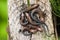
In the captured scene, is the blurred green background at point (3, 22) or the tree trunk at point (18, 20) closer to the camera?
the tree trunk at point (18, 20)

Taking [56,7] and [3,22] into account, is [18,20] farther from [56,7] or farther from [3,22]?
[56,7]

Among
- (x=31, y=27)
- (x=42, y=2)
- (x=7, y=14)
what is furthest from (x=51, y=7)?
(x=7, y=14)

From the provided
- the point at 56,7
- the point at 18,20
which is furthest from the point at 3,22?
Answer: the point at 56,7

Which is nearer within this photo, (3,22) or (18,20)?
(18,20)

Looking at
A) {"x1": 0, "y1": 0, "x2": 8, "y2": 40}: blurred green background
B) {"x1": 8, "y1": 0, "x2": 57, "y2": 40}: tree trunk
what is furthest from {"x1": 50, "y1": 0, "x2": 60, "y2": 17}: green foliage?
{"x1": 0, "y1": 0, "x2": 8, "y2": 40}: blurred green background

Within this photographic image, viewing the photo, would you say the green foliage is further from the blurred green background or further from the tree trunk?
the blurred green background

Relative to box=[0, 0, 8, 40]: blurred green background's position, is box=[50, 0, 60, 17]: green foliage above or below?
above

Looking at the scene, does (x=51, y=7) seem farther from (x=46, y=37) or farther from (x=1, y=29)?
(x=1, y=29)

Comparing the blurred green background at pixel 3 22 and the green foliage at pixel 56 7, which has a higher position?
the green foliage at pixel 56 7

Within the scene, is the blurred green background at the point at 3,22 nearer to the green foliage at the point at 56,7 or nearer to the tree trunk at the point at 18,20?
the tree trunk at the point at 18,20

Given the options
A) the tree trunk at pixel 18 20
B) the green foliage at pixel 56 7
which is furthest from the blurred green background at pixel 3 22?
the green foliage at pixel 56 7

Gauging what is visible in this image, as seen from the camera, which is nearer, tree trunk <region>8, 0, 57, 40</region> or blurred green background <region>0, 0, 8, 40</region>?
tree trunk <region>8, 0, 57, 40</region>
